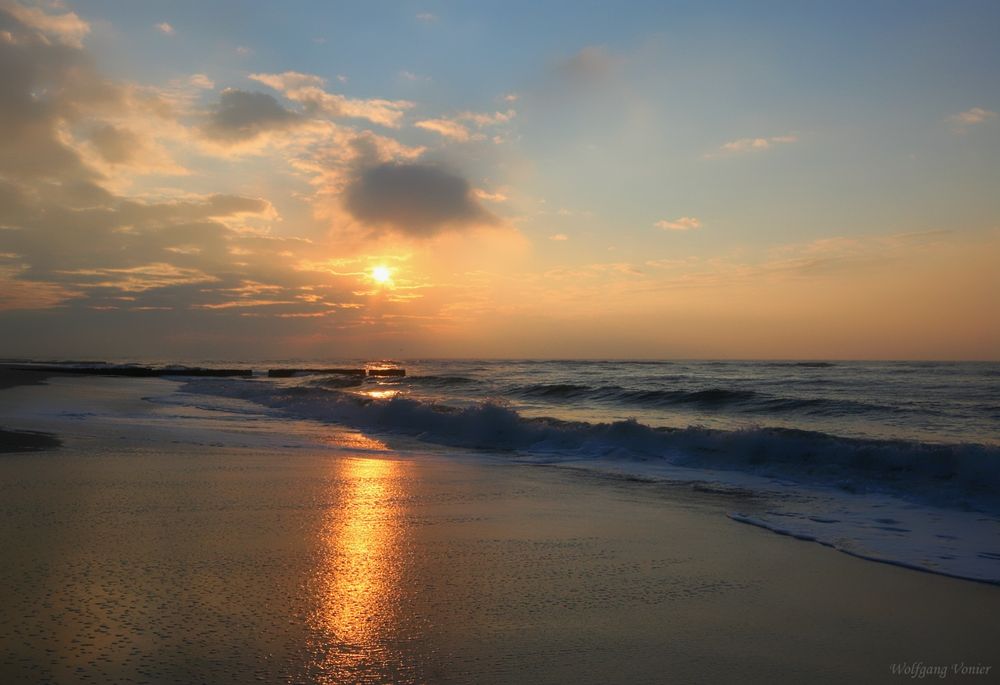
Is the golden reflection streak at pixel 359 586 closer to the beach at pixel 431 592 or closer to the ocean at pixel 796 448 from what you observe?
the beach at pixel 431 592

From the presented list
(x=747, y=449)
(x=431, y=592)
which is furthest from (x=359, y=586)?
(x=747, y=449)

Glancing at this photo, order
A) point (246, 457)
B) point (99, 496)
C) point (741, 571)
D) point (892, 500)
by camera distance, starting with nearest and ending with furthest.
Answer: point (741, 571) < point (99, 496) < point (892, 500) < point (246, 457)

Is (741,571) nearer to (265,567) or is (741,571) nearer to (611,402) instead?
(265,567)

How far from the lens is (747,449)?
12562 mm

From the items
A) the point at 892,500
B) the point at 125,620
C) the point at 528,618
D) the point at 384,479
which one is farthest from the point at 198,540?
the point at 892,500

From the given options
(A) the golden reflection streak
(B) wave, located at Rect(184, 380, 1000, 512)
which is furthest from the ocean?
(A) the golden reflection streak

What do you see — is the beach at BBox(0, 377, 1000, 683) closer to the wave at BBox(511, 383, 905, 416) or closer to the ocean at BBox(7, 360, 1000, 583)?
the ocean at BBox(7, 360, 1000, 583)

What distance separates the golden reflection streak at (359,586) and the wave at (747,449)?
647cm

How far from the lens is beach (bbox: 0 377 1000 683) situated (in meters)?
3.46

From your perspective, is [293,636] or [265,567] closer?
[293,636]

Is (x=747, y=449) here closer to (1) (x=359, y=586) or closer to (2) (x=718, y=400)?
(1) (x=359, y=586)

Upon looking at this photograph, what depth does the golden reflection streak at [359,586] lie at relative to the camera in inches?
134

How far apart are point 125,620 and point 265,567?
123 centimetres

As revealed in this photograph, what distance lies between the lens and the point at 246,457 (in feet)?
35.6
